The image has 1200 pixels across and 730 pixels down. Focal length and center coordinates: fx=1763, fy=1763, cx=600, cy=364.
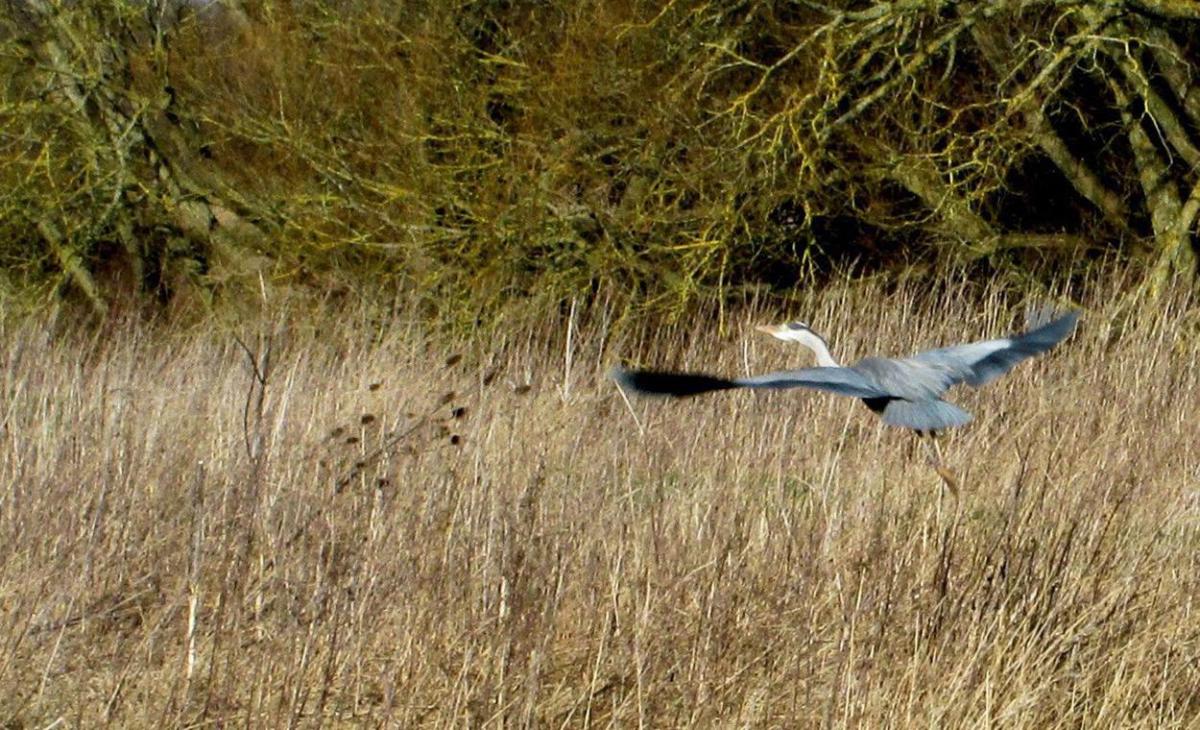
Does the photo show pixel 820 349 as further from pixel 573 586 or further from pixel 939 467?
pixel 573 586

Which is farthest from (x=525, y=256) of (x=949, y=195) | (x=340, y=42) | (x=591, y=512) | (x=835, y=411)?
(x=591, y=512)

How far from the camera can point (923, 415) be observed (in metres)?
3.63

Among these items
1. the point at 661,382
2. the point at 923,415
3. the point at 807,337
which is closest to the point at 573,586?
the point at 661,382

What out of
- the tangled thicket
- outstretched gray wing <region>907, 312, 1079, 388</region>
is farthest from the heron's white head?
the tangled thicket

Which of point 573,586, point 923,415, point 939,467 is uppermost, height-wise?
point 923,415

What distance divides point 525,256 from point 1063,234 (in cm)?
282

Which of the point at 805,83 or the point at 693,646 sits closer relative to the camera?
the point at 693,646

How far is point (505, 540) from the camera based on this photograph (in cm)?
312

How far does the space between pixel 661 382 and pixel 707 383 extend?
105 millimetres

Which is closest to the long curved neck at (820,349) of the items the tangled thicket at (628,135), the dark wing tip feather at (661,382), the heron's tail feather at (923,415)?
the heron's tail feather at (923,415)

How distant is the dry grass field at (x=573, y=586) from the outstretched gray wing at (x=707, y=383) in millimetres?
285

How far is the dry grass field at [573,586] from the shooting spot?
10.3ft

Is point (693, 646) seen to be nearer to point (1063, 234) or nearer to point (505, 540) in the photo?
point (505, 540)

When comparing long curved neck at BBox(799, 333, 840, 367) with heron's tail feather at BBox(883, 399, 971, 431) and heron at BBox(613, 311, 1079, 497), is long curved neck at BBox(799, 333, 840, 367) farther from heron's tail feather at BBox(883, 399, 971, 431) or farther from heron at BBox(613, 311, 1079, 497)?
heron's tail feather at BBox(883, 399, 971, 431)
